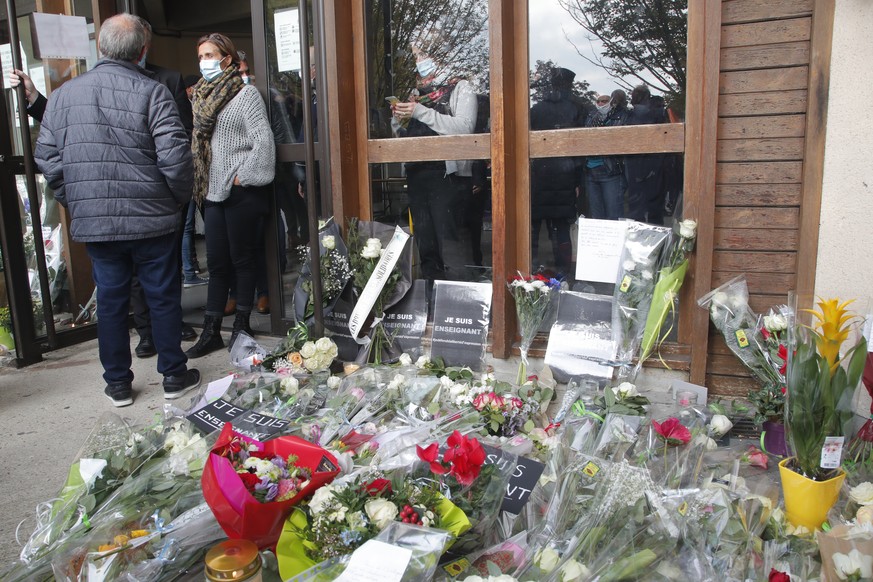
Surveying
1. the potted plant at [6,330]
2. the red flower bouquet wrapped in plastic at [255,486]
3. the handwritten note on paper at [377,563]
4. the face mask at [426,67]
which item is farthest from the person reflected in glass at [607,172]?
the potted plant at [6,330]

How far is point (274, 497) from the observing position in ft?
6.40

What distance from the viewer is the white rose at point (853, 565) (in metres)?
1.70

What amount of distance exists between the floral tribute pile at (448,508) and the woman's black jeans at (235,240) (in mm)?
1903

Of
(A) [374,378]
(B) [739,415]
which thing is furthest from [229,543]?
(B) [739,415]

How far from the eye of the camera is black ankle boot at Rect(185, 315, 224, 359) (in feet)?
14.9

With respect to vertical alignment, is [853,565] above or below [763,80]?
below

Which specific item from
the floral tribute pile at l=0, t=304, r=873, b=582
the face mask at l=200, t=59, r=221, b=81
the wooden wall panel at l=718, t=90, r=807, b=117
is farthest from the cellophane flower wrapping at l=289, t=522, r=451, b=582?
the face mask at l=200, t=59, r=221, b=81

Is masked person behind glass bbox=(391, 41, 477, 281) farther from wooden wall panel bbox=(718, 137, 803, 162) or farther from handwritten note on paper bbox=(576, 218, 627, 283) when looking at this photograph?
wooden wall panel bbox=(718, 137, 803, 162)

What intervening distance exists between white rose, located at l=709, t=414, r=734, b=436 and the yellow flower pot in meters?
Answer: 0.63

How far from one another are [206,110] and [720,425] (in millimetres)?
3264

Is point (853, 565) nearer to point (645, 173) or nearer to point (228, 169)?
point (645, 173)

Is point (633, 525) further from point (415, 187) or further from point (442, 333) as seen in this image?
point (415, 187)

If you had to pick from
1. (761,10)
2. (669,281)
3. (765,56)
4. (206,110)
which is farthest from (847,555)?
(206,110)

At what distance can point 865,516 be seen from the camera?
2.02 metres
